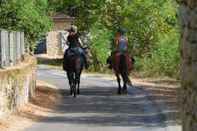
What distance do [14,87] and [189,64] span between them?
14.2 metres

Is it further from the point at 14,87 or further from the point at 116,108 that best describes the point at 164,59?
the point at 14,87

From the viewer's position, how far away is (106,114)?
17.9m

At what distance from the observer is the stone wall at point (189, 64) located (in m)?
3.41

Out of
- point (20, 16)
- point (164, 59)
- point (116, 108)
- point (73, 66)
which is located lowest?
point (164, 59)

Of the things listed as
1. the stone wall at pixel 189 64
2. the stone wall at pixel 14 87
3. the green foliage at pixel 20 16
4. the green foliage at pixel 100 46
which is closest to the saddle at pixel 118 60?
the stone wall at pixel 14 87

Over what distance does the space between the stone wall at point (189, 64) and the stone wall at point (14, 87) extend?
1237cm

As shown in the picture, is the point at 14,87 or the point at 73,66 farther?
the point at 73,66

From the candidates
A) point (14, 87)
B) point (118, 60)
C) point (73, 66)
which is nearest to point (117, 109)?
point (14, 87)

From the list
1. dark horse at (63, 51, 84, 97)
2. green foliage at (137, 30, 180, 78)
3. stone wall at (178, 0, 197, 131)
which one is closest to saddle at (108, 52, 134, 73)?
dark horse at (63, 51, 84, 97)

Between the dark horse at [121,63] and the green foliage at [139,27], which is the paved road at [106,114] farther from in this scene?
the green foliage at [139,27]

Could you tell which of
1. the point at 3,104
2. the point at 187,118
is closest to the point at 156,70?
the point at 3,104

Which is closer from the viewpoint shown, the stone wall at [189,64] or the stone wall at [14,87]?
the stone wall at [189,64]

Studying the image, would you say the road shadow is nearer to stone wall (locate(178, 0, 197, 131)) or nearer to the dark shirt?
the dark shirt

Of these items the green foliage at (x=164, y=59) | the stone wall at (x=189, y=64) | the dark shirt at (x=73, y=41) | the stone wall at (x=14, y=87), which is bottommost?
the green foliage at (x=164, y=59)
